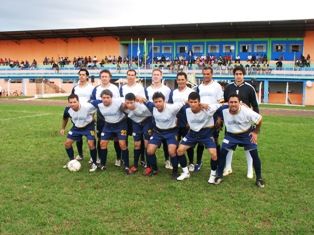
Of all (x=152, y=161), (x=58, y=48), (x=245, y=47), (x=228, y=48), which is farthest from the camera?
(x=58, y=48)

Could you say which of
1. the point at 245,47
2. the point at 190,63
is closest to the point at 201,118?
the point at 190,63

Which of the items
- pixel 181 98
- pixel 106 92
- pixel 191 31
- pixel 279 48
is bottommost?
pixel 181 98

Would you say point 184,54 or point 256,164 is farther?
point 184,54

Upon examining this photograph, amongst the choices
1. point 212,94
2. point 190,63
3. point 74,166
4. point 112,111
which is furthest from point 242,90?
point 190,63

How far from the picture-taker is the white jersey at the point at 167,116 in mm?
7883

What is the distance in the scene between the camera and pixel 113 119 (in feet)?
27.6

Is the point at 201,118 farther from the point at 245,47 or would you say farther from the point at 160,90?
the point at 245,47

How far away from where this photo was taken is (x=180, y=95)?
8.22 meters

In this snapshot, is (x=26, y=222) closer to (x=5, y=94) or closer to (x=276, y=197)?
(x=276, y=197)

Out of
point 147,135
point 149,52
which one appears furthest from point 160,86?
point 149,52

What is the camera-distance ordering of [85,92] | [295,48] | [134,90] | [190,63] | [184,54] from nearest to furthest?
1. [134,90]
2. [85,92]
3. [190,63]
4. [295,48]
5. [184,54]

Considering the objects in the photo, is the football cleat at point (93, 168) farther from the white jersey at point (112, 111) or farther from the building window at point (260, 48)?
the building window at point (260, 48)

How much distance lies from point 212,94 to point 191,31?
38.6 metres

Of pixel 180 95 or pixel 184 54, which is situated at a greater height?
pixel 184 54
